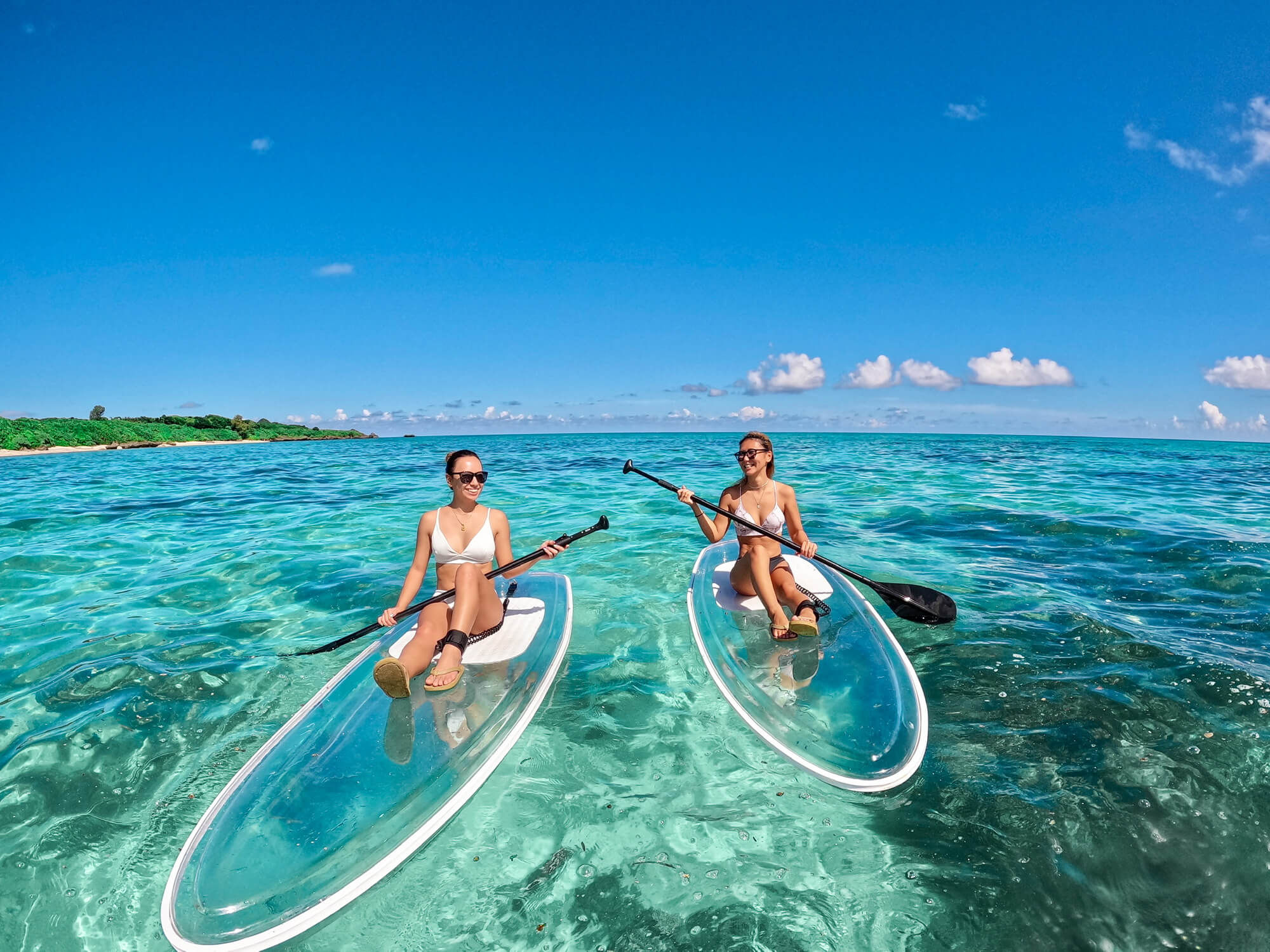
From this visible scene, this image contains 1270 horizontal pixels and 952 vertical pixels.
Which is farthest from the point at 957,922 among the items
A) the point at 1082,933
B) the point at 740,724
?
the point at 740,724

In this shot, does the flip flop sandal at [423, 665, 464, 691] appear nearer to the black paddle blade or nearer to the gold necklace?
the gold necklace

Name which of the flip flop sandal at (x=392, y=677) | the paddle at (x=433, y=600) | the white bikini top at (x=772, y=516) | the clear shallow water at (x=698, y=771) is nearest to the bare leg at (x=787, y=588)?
the white bikini top at (x=772, y=516)

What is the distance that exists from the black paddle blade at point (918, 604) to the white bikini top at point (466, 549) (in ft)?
12.1

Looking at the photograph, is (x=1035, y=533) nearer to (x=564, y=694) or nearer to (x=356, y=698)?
(x=564, y=694)

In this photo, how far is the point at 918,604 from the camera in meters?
5.74

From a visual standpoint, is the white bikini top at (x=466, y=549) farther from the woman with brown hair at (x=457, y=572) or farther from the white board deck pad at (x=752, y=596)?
the white board deck pad at (x=752, y=596)

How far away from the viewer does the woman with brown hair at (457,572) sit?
4.38 metres

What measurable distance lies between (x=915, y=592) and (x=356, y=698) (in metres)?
5.15

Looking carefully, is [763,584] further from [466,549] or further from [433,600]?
[433,600]

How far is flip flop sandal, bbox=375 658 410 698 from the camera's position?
12.9ft

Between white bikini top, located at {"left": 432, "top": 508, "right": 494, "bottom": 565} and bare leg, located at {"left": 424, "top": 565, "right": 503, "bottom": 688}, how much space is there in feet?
0.50

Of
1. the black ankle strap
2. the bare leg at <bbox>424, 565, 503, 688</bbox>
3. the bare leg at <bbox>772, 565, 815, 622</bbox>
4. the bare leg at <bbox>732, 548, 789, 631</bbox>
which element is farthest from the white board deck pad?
the black ankle strap

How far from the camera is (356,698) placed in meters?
4.29

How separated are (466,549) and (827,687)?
3.11 metres
